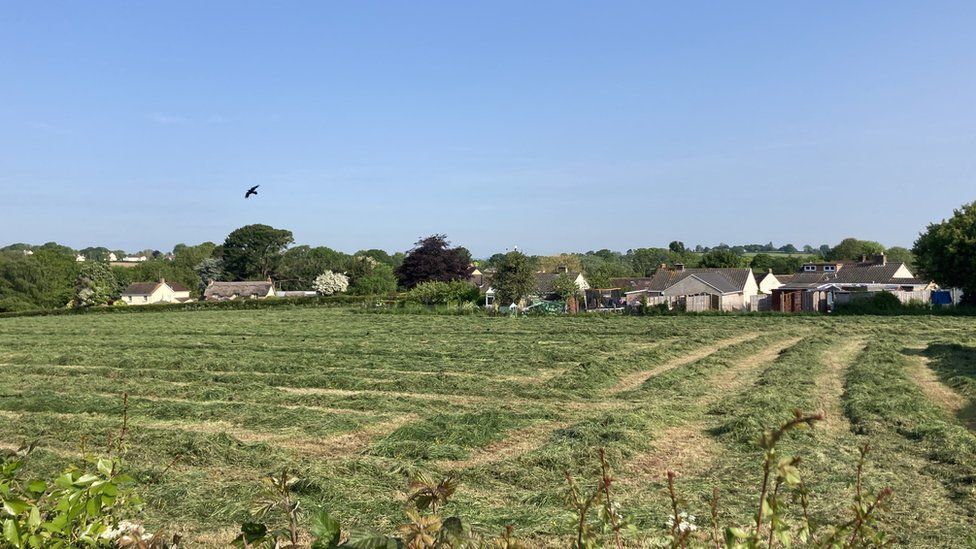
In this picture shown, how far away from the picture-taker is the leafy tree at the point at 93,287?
6712 centimetres

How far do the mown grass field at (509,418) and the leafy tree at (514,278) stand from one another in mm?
20672

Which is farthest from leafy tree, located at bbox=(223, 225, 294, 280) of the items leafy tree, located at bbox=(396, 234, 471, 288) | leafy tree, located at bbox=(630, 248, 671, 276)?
leafy tree, located at bbox=(630, 248, 671, 276)

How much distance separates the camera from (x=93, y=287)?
67250 mm

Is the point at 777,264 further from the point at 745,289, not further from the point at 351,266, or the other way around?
the point at 351,266

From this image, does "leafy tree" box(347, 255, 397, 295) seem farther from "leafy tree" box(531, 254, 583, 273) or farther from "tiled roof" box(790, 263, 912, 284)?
"tiled roof" box(790, 263, 912, 284)

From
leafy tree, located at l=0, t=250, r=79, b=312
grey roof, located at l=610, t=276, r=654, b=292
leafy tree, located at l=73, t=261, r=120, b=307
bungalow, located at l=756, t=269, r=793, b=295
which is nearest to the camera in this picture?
bungalow, located at l=756, t=269, r=793, b=295

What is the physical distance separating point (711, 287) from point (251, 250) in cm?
6613

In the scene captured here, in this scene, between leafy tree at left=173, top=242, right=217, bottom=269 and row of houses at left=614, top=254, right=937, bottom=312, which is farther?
leafy tree at left=173, top=242, right=217, bottom=269

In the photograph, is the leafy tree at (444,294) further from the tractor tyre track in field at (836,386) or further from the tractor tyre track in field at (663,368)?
the tractor tyre track in field at (836,386)

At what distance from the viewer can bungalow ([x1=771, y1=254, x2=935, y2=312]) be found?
40750mm

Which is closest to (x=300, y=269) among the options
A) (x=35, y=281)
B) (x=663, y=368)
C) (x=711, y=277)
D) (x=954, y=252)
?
(x=35, y=281)

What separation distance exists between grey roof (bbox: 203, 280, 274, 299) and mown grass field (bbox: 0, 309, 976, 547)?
183ft

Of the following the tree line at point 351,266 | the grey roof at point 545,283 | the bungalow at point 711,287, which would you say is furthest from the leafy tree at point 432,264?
the bungalow at point 711,287

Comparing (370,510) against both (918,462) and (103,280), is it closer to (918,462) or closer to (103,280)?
(918,462)
